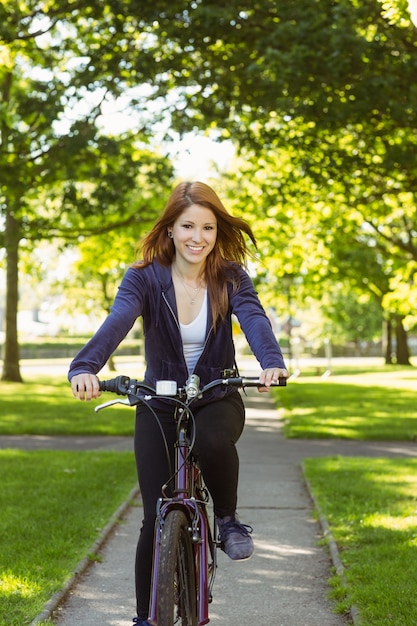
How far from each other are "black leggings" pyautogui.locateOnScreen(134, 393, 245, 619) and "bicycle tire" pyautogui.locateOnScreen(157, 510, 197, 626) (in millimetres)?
218

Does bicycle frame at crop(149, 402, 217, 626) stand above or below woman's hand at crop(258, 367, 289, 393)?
below

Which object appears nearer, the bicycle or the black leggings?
the bicycle

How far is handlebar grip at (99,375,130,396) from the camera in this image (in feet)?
11.5

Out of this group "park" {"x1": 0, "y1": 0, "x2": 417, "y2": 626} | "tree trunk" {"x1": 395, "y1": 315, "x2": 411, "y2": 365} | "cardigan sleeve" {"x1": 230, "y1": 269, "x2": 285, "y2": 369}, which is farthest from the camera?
"tree trunk" {"x1": 395, "y1": 315, "x2": 411, "y2": 365}

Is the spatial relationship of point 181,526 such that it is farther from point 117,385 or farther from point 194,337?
point 194,337

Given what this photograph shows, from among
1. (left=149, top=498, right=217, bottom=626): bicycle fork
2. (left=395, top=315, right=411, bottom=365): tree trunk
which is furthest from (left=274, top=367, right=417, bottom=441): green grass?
(left=395, top=315, right=411, bottom=365): tree trunk

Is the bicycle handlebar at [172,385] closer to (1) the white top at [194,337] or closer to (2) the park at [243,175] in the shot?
(1) the white top at [194,337]

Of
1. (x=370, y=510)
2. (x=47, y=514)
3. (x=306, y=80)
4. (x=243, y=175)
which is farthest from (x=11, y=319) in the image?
(x=370, y=510)

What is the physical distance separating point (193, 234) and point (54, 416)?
44.0 feet

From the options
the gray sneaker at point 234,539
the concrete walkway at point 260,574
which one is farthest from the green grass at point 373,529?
the gray sneaker at point 234,539

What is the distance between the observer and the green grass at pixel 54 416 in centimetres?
1459

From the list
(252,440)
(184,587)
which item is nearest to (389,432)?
(252,440)

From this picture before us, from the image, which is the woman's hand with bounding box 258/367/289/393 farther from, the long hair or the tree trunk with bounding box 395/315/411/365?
the tree trunk with bounding box 395/315/411/365

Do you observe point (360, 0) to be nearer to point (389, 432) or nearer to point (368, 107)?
point (368, 107)
